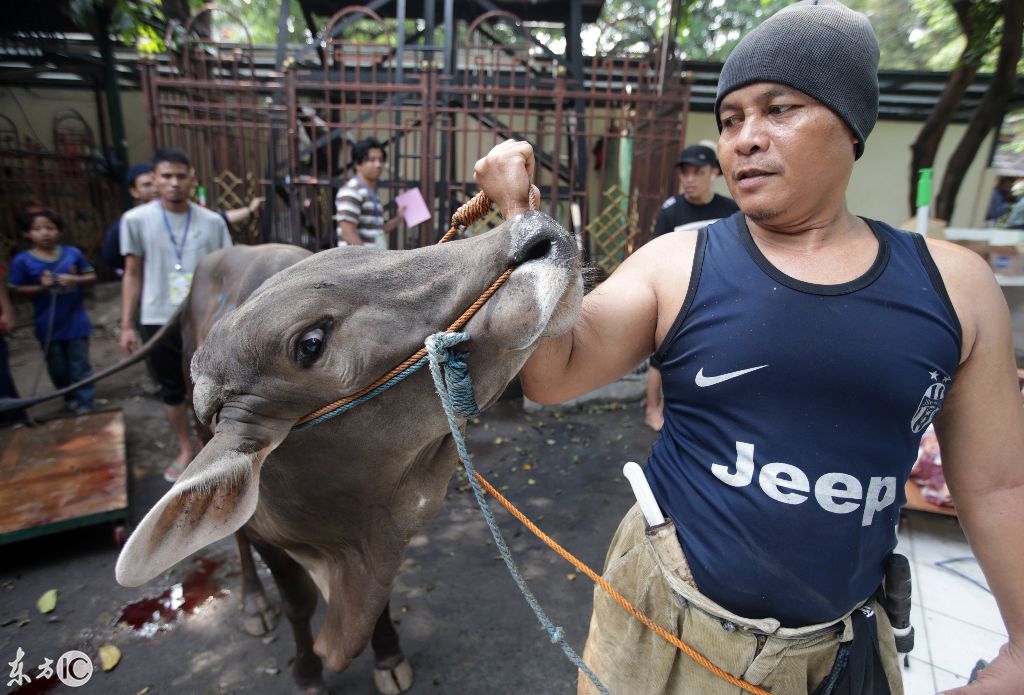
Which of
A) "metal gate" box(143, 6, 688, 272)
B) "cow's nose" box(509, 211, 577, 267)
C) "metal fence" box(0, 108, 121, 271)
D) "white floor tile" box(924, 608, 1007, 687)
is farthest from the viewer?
"metal fence" box(0, 108, 121, 271)

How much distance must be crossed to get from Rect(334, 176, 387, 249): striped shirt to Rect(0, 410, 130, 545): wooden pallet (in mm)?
2581

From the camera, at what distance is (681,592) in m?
1.44

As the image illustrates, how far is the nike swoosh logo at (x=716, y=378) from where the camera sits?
1325 mm

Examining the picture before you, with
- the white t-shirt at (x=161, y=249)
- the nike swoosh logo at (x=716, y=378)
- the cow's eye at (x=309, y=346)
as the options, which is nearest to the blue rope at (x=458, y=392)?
the cow's eye at (x=309, y=346)

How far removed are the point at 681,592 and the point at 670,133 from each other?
7043 millimetres

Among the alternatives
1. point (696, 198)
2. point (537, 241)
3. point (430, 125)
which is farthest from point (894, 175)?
point (537, 241)

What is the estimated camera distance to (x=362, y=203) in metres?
5.68

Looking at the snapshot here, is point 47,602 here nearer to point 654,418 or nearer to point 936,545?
point 654,418

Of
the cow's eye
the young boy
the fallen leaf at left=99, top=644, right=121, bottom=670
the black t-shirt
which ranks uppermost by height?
the cow's eye

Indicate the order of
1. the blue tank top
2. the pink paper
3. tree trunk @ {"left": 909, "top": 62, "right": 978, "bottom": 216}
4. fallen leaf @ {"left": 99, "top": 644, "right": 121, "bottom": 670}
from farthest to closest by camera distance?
1. the pink paper
2. tree trunk @ {"left": 909, "top": 62, "right": 978, "bottom": 216}
3. fallen leaf @ {"left": 99, "top": 644, "right": 121, "bottom": 670}
4. the blue tank top

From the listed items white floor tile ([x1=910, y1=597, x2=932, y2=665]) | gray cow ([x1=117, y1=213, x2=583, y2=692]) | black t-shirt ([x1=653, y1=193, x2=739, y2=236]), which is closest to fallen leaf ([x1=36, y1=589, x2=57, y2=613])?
gray cow ([x1=117, y1=213, x2=583, y2=692])

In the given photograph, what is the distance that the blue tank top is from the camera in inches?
50.3

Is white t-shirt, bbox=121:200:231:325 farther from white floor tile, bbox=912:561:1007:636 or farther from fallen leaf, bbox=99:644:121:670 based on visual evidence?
white floor tile, bbox=912:561:1007:636

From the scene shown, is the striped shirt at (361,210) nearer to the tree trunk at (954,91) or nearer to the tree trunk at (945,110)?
the tree trunk at (954,91)
